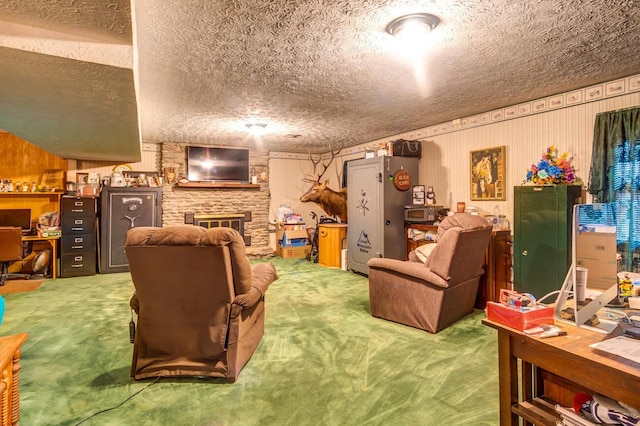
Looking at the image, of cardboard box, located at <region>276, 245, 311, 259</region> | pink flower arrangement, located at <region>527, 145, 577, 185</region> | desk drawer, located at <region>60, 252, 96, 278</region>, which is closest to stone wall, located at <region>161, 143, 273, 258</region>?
cardboard box, located at <region>276, 245, 311, 259</region>

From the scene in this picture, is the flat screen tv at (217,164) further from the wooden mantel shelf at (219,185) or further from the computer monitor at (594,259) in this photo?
the computer monitor at (594,259)

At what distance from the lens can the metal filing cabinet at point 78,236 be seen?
579 centimetres

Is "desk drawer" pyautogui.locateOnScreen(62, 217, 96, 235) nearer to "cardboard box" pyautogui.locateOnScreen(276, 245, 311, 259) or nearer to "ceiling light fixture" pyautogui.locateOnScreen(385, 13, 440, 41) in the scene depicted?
"cardboard box" pyautogui.locateOnScreen(276, 245, 311, 259)

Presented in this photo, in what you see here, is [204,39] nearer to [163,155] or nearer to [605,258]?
[605,258]

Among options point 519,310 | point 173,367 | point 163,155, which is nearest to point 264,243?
point 163,155

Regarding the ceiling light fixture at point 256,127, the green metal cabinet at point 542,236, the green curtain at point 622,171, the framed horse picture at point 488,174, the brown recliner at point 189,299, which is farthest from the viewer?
the ceiling light fixture at point 256,127

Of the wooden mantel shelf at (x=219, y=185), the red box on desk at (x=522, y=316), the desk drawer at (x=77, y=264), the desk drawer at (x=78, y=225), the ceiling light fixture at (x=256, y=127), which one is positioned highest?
the ceiling light fixture at (x=256, y=127)

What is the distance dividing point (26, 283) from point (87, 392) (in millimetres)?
4360

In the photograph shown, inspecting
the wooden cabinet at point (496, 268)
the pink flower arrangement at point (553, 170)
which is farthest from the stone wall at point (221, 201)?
the pink flower arrangement at point (553, 170)

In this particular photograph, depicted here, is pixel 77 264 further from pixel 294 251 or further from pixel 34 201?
pixel 294 251

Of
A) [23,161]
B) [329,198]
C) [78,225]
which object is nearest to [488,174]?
Result: [329,198]

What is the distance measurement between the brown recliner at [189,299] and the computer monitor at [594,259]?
1784mm

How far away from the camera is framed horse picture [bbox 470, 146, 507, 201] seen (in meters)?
4.46

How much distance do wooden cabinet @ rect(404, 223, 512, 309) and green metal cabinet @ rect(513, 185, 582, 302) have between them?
207 millimetres
